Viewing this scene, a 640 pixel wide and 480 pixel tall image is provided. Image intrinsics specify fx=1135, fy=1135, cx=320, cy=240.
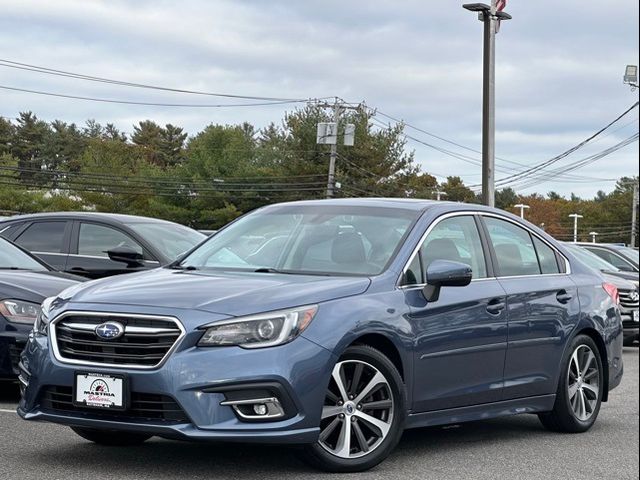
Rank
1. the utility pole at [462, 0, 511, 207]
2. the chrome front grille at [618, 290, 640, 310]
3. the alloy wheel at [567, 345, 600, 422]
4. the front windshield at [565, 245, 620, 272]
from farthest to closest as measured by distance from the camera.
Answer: the utility pole at [462, 0, 511, 207] < the front windshield at [565, 245, 620, 272] < the chrome front grille at [618, 290, 640, 310] < the alloy wheel at [567, 345, 600, 422]

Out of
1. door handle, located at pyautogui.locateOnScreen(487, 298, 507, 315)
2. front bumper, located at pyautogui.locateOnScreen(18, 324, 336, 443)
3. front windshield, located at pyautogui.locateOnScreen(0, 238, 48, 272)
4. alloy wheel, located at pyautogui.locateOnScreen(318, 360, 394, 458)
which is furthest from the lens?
front windshield, located at pyautogui.locateOnScreen(0, 238, 48, 272)

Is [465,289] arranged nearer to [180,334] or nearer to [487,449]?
[487,449]

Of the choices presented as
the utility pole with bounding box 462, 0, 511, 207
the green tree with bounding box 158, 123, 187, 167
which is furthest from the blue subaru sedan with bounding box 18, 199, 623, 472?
the green tree with bounding box 158, 123, 187, 167

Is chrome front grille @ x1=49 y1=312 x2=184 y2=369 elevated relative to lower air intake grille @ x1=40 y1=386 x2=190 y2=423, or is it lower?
elevated

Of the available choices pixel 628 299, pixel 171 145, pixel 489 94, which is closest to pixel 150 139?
pixel 171 145

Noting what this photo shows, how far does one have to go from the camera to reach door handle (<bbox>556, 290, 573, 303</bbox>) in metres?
7.70

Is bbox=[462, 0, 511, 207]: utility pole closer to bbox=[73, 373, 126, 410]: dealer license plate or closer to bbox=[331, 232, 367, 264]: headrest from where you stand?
bbox=[331, 232, 367, 264]: headrest

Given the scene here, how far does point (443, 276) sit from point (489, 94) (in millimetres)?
21433

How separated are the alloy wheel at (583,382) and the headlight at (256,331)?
109 inches

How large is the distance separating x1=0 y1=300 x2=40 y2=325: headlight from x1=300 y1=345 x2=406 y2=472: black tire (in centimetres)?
331

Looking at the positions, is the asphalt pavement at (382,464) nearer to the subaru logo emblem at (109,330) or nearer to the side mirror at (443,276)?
the subaru logo emblem at (109,330)

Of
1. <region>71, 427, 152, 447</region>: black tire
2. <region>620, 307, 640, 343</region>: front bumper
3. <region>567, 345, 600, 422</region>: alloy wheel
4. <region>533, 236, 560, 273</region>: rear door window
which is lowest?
<region>620, 307, 640, 343</region>: front bumper

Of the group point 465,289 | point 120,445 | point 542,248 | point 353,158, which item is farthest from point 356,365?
point 353,158

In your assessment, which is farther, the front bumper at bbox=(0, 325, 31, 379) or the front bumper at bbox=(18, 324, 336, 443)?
the front bumper at bbox=(0, 325, 31, 379)
